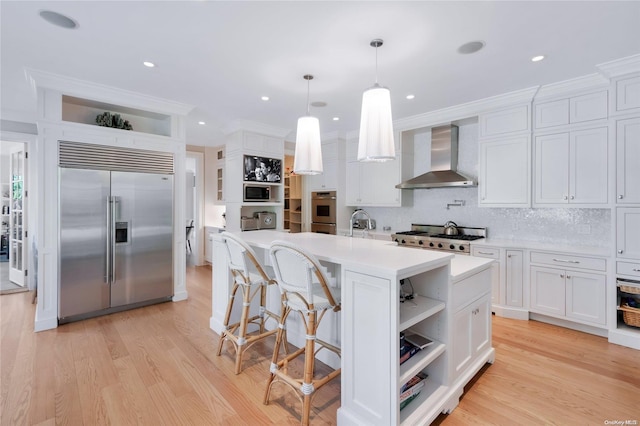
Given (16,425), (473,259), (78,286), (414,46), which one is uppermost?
(414,46)

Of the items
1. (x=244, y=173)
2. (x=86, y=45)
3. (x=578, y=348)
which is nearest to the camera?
(x=86, y=45)

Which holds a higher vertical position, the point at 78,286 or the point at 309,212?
the point at 309,212

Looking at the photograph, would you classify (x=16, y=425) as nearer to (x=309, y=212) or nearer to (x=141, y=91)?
(x=141, y=91)

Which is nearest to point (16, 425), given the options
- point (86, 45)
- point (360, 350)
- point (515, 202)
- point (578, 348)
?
point (360, 350)

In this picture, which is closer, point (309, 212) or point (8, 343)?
point (8, 343)

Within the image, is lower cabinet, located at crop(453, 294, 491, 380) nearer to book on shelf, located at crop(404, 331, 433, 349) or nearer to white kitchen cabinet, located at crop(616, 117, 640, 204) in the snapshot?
book on shelf, located at crop(404, 331, 433, 349)

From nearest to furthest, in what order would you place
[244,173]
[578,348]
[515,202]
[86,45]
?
[86,45] → [578,348] → [515,202] → [244,173]

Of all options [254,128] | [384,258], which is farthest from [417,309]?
[254,128]

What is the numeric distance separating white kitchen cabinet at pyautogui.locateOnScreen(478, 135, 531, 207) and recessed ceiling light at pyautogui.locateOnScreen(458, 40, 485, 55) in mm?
1544

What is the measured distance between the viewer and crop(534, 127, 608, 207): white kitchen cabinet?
119 inches

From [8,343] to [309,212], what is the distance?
4504mm

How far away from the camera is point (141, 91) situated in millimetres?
3480

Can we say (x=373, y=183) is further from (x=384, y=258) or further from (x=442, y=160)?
(x=384, y=258)

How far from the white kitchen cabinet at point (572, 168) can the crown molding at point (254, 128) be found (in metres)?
3.69
